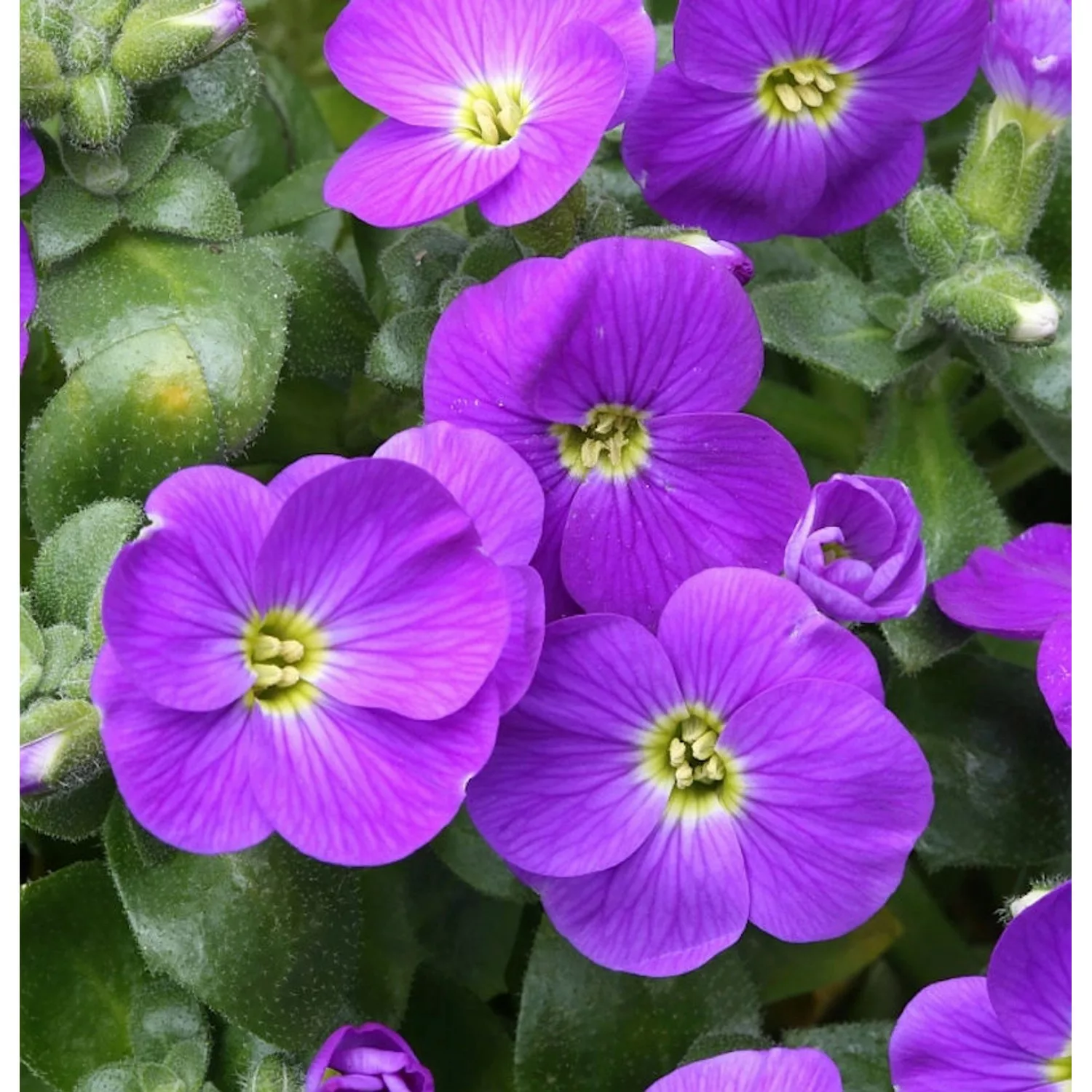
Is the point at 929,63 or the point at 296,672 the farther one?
the point at 929,63

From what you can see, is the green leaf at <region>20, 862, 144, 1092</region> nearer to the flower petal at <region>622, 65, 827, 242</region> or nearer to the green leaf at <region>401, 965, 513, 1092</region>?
the green leaf at <region>401, 965, 513, 1092</region>

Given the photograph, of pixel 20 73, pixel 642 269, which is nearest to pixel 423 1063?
pixel 642 269

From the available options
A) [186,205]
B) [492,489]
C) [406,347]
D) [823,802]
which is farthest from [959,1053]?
[186,205]

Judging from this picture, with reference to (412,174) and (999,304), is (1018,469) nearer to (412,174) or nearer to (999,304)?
(999,304)

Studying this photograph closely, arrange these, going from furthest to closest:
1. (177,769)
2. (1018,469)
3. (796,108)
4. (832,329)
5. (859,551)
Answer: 1. (1018,469)
2. (832,329)
3. (796,108)
4. (859,551)
5. (177,769)

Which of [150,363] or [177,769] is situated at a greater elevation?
[150,363]

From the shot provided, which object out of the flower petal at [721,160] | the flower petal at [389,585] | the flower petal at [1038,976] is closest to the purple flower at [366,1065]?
the flower petal at [389,585]

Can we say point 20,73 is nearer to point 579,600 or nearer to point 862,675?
point 579,600
